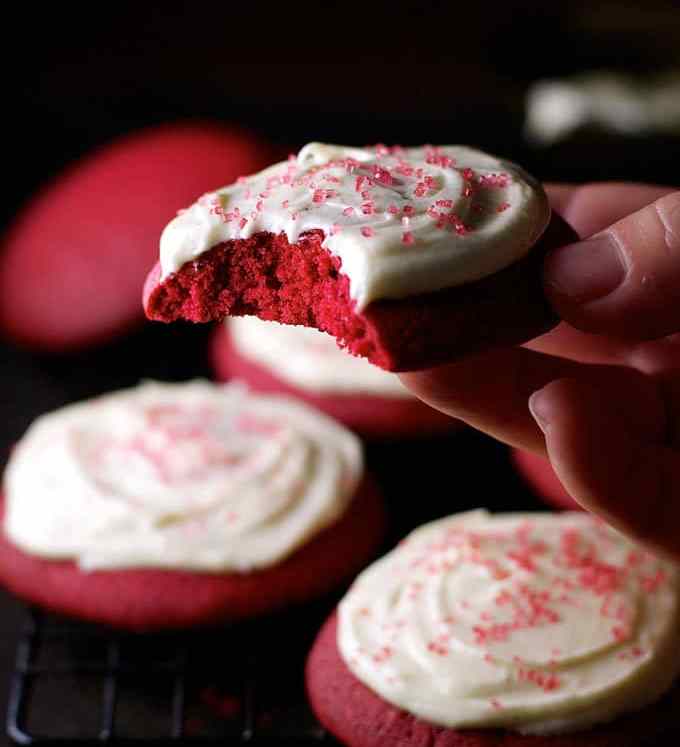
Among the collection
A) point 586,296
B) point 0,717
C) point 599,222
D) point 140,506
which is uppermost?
point 586,296

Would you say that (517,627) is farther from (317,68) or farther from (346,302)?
(317,68)

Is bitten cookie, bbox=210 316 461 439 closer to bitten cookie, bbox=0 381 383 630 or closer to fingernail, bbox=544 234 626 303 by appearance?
bitten cookie, bbox=0 381 383 630

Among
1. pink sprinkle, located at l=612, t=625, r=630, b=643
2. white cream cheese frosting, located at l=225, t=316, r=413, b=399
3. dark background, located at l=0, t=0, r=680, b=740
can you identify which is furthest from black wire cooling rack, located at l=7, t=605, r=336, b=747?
dark background, located at l=0, t=0, r=680, b=740

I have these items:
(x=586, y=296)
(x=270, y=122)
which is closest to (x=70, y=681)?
(x=586, y=296)

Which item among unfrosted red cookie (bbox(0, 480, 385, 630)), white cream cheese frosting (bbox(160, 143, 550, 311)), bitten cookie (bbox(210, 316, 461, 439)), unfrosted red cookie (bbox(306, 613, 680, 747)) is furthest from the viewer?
bitten cookie (bbox(210, 316, 461, 439))

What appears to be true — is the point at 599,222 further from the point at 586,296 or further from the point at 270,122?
the point at 270,122

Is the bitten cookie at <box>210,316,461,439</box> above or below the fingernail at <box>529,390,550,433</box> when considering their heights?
below

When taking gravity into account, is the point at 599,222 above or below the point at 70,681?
above
